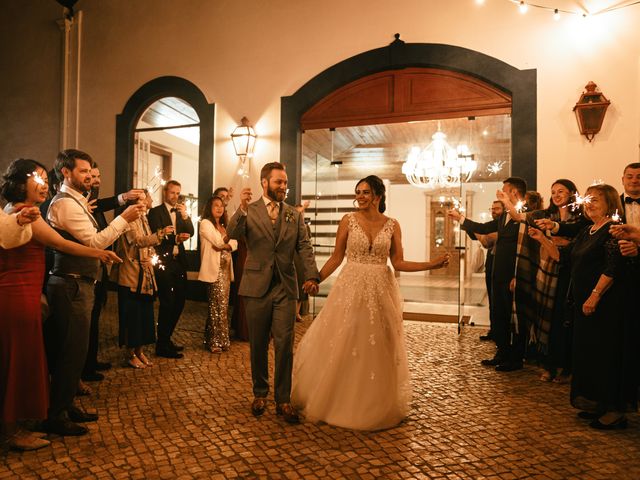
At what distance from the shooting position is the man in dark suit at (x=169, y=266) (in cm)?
517

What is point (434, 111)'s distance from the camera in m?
7.45

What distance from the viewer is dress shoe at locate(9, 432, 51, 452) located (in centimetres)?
297

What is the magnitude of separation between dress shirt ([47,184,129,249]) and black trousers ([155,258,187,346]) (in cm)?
192

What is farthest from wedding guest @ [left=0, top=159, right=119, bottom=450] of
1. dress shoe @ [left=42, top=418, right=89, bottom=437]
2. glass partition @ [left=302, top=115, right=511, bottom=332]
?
glass partition @ [left=302, top=115, right=511, bottom=332]

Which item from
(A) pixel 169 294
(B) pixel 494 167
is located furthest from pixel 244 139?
(B) pixel 494 167

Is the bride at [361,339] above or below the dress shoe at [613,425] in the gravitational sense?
above

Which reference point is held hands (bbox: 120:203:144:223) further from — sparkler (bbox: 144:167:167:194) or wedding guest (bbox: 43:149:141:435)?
sparkler (bbox: 144:167:167:194)

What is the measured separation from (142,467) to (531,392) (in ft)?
10.6

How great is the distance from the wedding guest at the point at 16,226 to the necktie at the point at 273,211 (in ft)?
5.02

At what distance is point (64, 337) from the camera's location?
3.23m

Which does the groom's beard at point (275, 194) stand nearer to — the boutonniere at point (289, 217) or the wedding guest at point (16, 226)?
the boutonniere at point (289, 217)

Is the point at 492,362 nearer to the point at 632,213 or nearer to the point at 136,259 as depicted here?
the point at 632,213

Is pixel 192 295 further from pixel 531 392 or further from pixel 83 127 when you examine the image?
pixel 531 392

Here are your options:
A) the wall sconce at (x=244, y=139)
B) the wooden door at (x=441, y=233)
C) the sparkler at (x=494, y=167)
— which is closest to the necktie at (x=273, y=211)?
the wall sconce at (x=244, y=139)
